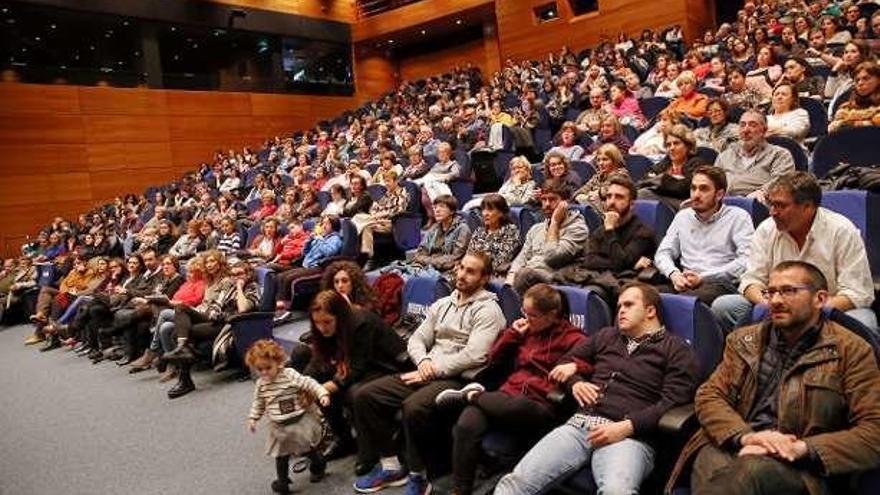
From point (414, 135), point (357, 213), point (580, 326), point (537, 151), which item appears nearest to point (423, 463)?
point (580, 326)

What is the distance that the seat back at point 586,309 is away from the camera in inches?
75.6

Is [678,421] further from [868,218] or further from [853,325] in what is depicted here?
[868,218]

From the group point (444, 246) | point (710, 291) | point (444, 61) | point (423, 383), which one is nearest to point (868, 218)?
point (710, 291)

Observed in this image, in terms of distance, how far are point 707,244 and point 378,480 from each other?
52.0 inches

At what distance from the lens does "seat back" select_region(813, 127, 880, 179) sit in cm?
231

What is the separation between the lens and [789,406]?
131cm

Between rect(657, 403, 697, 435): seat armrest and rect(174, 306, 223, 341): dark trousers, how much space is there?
271cm

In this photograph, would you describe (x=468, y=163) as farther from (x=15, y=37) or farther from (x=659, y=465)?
(x=15, y=37)

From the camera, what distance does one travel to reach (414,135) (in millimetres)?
6699

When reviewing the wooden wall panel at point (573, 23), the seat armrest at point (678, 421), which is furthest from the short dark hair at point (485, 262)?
the wooden wall panel at point (573, 23)

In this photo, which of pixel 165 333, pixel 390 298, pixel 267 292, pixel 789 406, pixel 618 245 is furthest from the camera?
pixel 267 292

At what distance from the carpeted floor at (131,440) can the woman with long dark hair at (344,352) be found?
0.20 metres

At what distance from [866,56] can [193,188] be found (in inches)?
287

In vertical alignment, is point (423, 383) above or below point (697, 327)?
below
